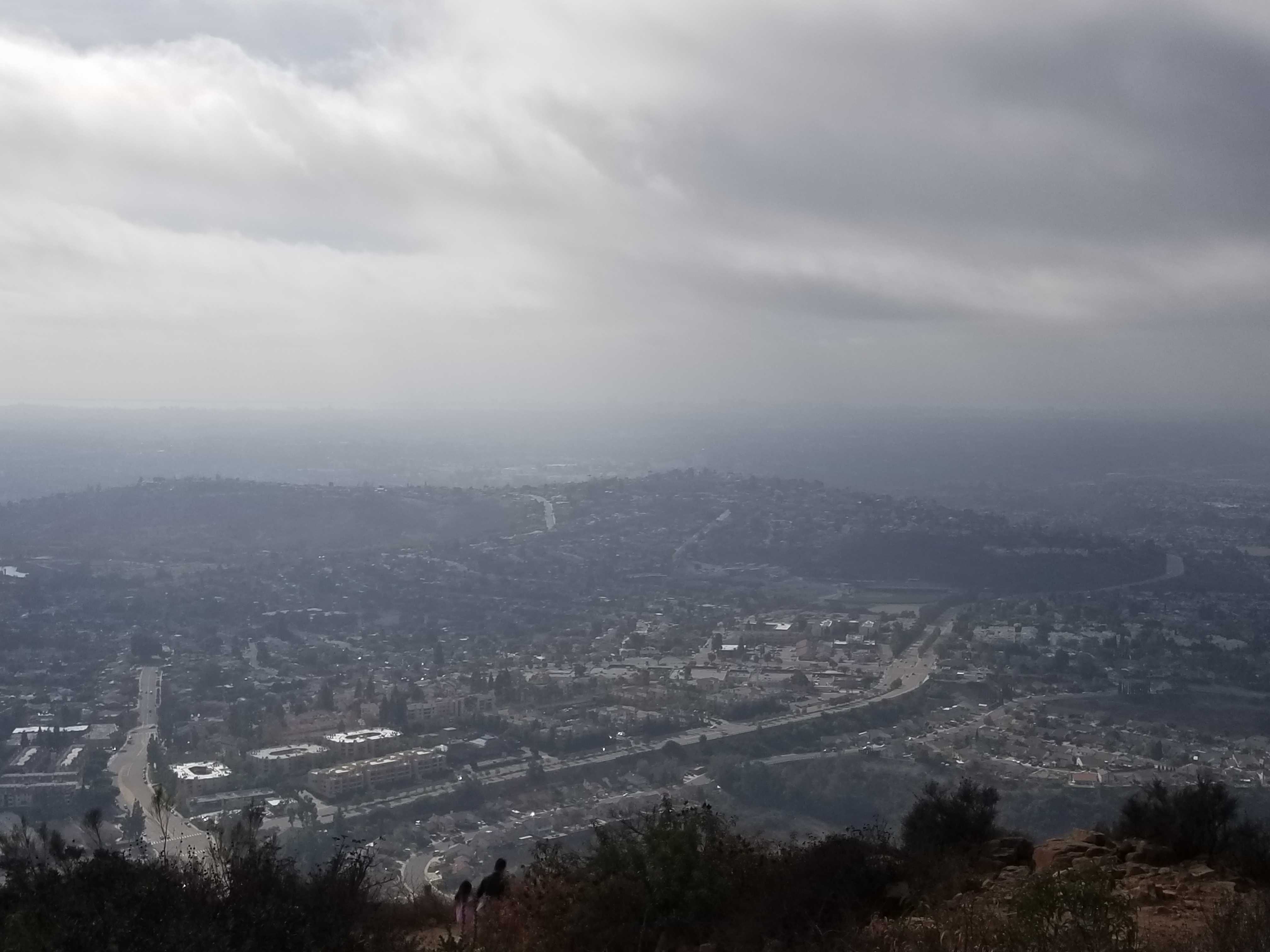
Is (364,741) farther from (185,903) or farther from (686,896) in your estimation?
(185,903)

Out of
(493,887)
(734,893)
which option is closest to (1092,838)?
(734,893)

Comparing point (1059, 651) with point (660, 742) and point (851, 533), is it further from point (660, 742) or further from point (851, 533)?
point (851, 533)

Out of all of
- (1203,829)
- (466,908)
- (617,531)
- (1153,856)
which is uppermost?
(1203,829)

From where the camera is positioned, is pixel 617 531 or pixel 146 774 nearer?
pixel 146 774

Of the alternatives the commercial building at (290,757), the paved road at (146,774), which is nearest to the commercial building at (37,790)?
the paved road at (146,774)

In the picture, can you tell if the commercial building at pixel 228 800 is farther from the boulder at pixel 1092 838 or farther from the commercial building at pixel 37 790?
the boulder at pixel 1092 838

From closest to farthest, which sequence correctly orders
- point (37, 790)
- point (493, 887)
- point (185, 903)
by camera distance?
point (185, 903) < point (493, 887) < point (37, 790)

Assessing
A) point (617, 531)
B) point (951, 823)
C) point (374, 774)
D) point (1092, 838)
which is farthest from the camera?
point (617, 531)

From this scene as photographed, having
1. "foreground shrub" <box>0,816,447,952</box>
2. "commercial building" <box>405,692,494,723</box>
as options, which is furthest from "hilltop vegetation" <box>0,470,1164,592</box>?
"foreground shrub" <box>0,816,447,952</box>
